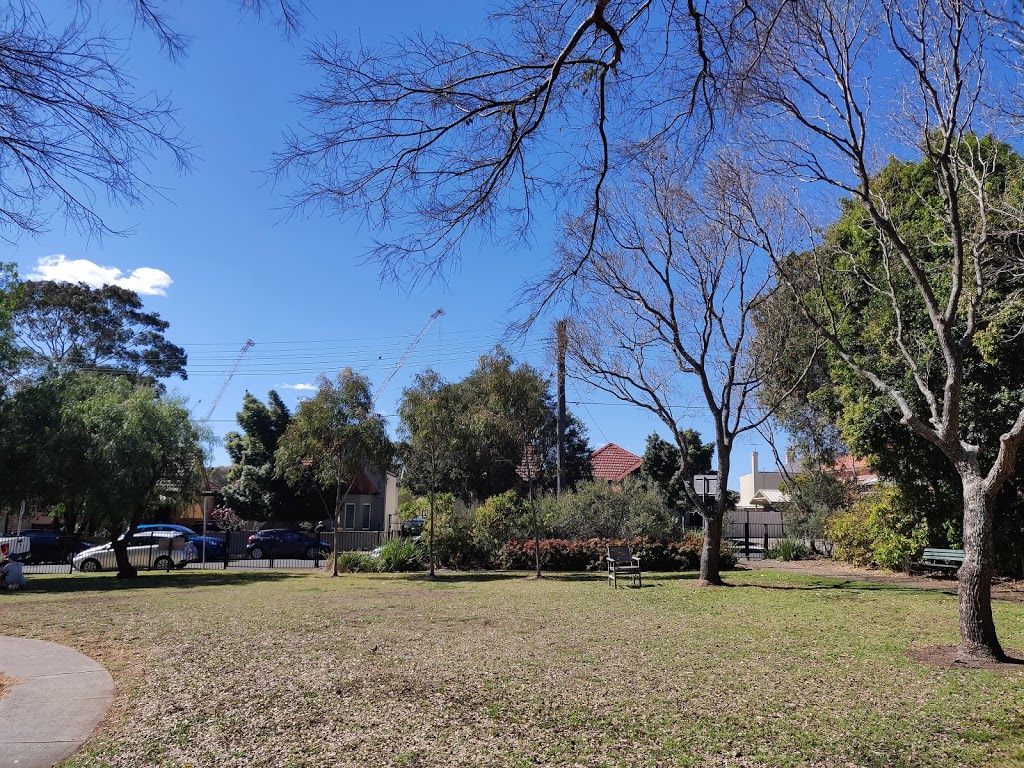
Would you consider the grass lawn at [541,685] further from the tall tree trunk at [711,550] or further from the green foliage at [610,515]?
the green foliage at [610,515]

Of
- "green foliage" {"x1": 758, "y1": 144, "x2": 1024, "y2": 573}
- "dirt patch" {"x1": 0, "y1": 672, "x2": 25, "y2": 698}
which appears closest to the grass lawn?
"dirt patch" {"x1": 0, "y1": 672, "x2": 25, "y2": 698}

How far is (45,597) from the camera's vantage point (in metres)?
15.6

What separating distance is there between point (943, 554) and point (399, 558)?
48.6 ft

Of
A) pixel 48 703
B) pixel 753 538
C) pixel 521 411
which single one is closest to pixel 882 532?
pixel 521 411

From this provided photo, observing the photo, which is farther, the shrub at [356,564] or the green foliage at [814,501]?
the green foliage at [814,501]

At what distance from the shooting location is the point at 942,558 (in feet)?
54.1

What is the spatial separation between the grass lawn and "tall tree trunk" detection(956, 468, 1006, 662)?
0.50 m

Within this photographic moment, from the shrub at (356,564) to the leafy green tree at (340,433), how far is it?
1299 mm

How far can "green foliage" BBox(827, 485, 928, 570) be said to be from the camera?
1842 centimetres

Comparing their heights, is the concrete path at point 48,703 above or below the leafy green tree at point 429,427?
below

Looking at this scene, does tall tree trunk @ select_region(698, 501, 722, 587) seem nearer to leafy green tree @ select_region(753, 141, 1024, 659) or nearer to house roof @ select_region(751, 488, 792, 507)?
leafy green tree @ select_region(753, 141, 1024, 659)

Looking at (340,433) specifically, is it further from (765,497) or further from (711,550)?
(765,497)

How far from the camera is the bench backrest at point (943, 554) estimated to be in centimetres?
1600

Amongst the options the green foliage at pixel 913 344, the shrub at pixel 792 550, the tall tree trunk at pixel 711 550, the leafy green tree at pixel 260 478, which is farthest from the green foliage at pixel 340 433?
the leafy green tree at pixel 260 478
